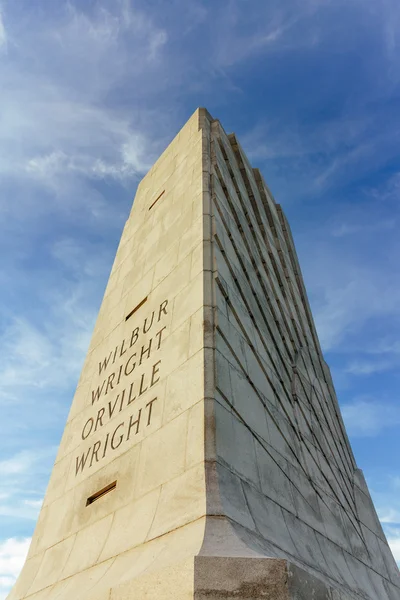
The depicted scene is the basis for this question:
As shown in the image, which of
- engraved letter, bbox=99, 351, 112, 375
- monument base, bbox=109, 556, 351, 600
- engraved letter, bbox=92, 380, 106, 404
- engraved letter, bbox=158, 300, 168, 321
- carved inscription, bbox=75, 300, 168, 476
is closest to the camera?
monument base, bbox=109, 556, 351, 600

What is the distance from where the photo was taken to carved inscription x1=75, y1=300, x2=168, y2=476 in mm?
5910

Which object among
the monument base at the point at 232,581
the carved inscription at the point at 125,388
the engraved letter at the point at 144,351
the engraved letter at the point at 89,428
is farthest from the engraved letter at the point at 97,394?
the monument base at the point at 232,581

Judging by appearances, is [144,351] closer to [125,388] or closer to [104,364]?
[125,388]

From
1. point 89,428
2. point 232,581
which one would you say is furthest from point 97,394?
point 232,581

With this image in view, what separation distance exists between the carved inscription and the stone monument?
0.03m

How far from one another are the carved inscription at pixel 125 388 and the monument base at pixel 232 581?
98.3 inches

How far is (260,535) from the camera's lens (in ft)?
13.7

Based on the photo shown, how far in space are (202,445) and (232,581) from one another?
1.52 metres

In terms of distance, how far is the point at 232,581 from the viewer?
2967 mm

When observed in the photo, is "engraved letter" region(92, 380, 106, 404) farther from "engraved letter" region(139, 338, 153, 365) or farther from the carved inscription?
"engraved letter" region(139, 338, 153, 365)

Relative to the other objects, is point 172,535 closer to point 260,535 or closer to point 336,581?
point 260,535

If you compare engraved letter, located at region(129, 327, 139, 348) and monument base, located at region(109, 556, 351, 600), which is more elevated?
engraved letter, located at region(129, 327, 139, 348)

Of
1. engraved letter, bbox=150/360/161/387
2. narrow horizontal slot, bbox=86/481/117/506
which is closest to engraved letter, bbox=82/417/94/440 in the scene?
narrow horizontal slot, bbox=86/481/117/506

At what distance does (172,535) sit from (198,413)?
1246mm
